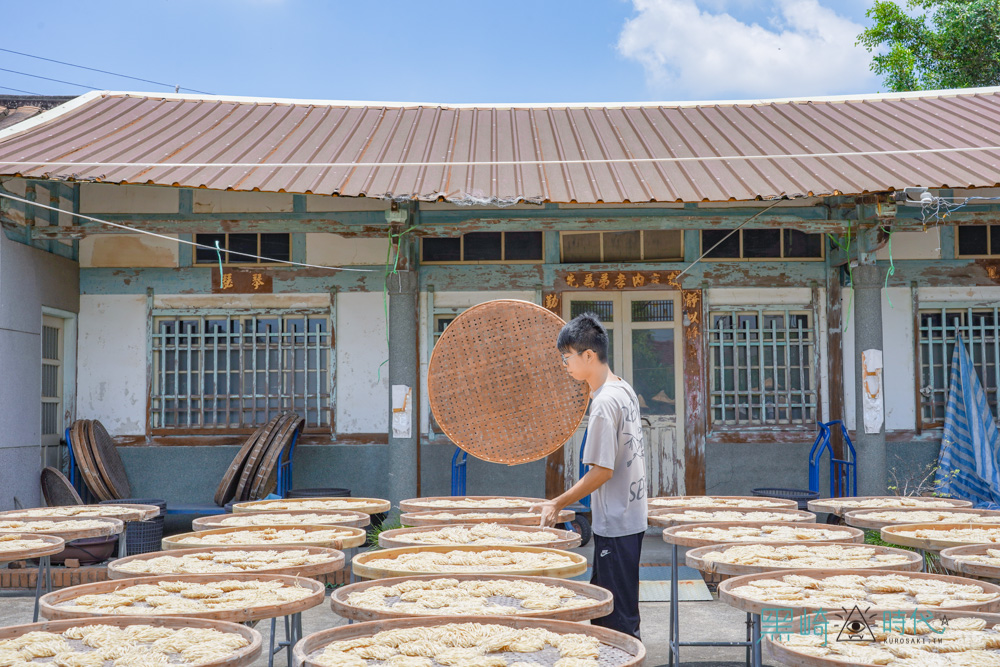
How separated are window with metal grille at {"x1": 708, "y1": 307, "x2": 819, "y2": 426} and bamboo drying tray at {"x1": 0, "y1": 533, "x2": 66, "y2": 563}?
604 centimetres

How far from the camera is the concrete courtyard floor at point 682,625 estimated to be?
17.6ft

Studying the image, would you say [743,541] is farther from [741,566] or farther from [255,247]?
[255,247]

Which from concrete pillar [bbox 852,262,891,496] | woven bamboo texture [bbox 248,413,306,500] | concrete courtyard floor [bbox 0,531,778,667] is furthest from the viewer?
woven bamboo texture [bbox 248,413,306,500]

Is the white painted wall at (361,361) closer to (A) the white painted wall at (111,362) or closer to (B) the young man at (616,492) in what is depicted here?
(A) the white painted wall at (111,362)

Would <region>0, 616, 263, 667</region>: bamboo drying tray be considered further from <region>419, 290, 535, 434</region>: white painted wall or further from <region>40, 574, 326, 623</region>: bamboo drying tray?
<region>419, 290, 535, 434</region>: white painted wall

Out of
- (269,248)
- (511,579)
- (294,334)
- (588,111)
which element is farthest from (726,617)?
(588,111)

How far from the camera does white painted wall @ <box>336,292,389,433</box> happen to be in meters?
8.95

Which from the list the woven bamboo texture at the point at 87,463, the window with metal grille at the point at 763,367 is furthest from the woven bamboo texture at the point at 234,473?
the window with metal grille at the point at 763,367

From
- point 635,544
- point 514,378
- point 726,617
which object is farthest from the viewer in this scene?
point 726,617

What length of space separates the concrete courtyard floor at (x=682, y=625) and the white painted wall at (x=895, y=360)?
10.4 ft

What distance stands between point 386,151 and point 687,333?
3.26 m

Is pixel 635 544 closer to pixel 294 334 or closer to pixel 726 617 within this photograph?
pixel 726 617

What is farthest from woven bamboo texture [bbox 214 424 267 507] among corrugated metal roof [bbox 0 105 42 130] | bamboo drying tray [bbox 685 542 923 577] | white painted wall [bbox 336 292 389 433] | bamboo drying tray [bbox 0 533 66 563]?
bamboo drying tray [bbox 685 542 923 577]

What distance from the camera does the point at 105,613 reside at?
2936mm
